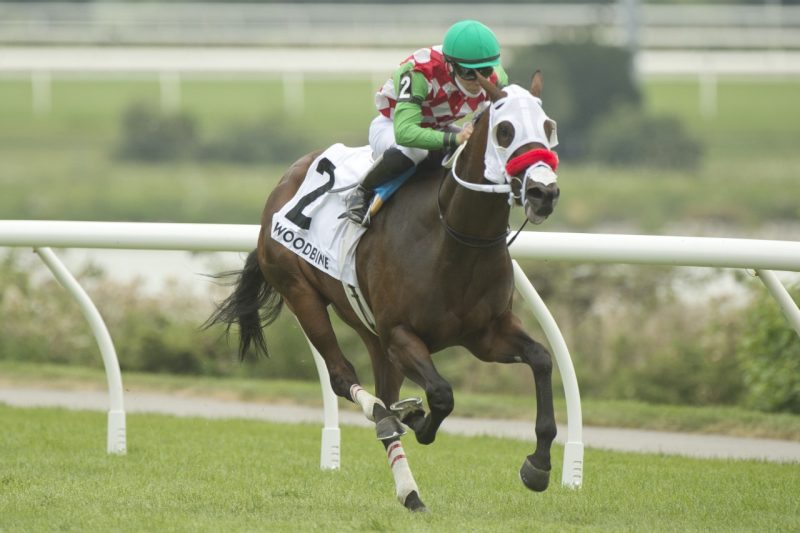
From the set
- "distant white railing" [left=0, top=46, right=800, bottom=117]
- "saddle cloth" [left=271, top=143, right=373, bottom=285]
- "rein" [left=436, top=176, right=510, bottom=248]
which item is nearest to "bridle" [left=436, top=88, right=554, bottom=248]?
"rein" [left=436, top=176, right=510, bottom=248]

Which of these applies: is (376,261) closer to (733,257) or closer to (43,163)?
(733,257)

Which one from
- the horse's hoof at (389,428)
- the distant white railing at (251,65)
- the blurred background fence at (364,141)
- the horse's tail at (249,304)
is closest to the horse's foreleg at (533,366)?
the horse's hoof at (389,428)

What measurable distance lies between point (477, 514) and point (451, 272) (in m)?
0.92

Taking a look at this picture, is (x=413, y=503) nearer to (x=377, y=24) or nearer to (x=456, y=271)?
(x=456, y=271)

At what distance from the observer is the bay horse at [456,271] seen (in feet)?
16.0

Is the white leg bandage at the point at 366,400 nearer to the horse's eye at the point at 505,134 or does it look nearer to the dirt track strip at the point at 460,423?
the horse's eye at the point at 505,134

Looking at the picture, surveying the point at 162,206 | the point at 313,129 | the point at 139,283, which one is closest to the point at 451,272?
the point at 139,283

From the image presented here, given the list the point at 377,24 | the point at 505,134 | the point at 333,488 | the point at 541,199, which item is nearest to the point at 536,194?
the point at 541,199

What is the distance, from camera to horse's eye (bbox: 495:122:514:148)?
483 centimetres

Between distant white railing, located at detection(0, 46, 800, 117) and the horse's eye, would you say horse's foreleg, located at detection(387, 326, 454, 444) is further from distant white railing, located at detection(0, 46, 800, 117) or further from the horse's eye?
distant white railing, located at detection(0, 46, 800, 117)

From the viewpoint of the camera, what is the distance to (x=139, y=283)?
1085 cm

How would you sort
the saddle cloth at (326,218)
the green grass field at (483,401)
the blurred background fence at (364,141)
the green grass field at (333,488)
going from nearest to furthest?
the green grass field at (333,488), the saddle cloth at (326,218), the green grass field at (483,401), the blurred background fence at (364,141)

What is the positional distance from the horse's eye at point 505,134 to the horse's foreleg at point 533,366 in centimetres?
78

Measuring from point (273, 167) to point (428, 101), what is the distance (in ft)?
79.3
